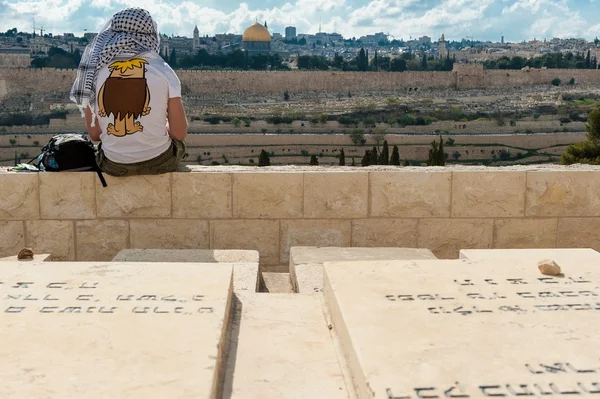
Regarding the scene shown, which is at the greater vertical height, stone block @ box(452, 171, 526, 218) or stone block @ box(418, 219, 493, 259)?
stone block @ box(452, 171, 526, 218)

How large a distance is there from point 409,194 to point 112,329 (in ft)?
4.65

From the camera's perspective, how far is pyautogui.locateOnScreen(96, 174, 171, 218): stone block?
2.67 metres

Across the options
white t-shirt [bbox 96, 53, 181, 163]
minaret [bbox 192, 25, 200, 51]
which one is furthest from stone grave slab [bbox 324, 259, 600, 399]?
minaret [bbox 192, 25, 200, 51]

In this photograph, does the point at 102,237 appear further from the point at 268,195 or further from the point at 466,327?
the point at 466,327

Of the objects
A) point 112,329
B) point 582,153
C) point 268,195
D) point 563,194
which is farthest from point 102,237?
point 582,153

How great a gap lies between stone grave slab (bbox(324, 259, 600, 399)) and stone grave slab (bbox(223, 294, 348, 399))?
0.15 feet

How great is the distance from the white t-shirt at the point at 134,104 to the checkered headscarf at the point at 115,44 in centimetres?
3

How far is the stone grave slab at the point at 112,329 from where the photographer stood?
131 centimetres

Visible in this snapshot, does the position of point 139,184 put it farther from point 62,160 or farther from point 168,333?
point 168,333

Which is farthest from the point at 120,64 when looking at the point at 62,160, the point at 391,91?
the point at 391,91

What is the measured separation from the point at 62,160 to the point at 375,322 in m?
1.51

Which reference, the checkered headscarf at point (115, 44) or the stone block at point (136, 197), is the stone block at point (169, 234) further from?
the checkered headscarf at point (115, 44)

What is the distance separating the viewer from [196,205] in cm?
269

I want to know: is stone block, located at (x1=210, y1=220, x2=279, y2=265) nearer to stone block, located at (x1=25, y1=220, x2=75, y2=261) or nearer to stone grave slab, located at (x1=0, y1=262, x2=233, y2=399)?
stone block, located at (x1=25, y1=220, x2=75, y2=261)
